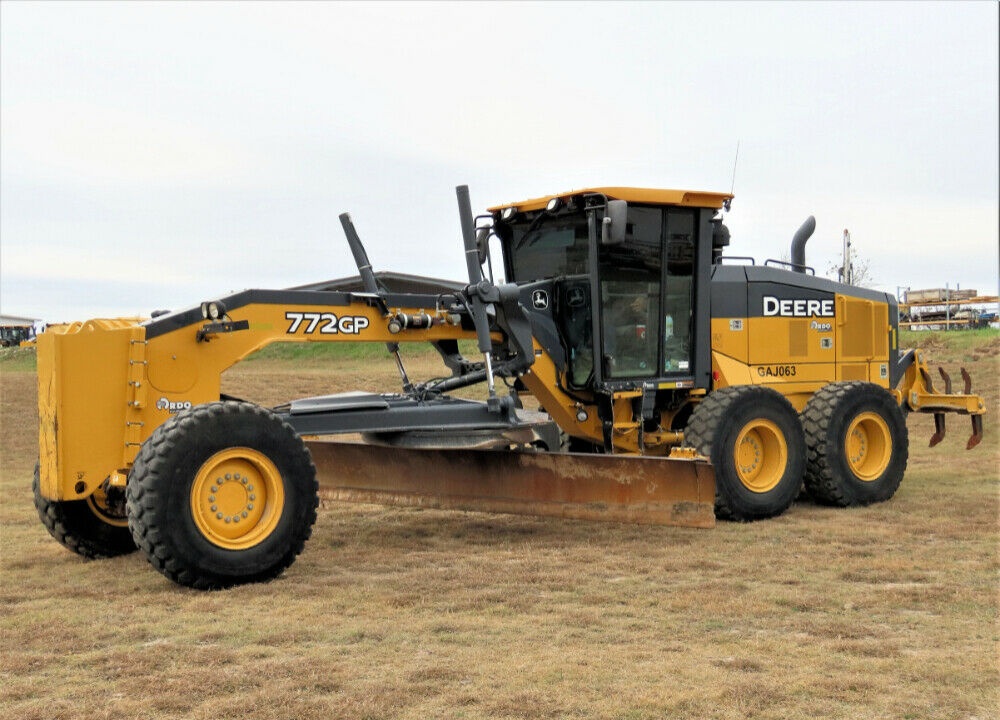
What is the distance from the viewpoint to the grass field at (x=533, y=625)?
4617mm

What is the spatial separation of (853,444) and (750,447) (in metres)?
1.60

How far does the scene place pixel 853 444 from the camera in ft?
35.1

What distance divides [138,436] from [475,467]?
109 inches

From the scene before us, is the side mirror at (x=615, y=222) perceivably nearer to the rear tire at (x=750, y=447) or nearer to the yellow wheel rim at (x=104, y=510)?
the rear tire at (x=750, y=447)

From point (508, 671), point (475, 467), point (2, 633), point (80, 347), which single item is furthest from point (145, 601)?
point (475, 467)

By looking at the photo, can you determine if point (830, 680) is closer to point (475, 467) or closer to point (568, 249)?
point (475, 467)

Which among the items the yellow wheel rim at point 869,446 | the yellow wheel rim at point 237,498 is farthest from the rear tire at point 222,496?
the yellow wheel rim at point 869,446

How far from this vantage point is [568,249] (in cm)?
970

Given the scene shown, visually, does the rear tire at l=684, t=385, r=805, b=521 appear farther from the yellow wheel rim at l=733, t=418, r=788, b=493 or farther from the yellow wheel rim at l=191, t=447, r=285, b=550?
the yellow wheel rim at l=191, t=447, r=285, b=550

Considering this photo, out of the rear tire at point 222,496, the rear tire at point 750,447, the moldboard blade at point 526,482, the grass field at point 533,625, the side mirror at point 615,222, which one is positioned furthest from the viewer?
the rear tire at point 750,447

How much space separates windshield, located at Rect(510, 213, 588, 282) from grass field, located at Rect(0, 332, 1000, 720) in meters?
2.17

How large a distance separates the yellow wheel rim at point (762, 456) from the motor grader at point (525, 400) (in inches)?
0.8

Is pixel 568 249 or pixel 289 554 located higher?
pixel 568 249

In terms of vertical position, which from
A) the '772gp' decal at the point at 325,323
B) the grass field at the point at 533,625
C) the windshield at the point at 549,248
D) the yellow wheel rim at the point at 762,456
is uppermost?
the windshield at the point at 549,248
